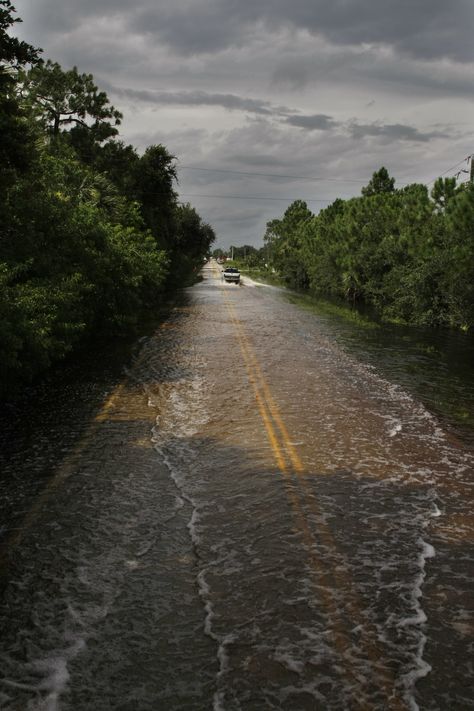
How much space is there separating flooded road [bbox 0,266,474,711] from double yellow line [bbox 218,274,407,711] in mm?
18

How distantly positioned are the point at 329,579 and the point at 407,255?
35689mm

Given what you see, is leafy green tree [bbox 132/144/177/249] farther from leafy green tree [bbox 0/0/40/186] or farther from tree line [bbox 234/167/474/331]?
leafy green tree [bbox 0/0/40/186]

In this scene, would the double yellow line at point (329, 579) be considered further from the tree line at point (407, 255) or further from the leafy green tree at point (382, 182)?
the leafy green tree at point (382, 182)

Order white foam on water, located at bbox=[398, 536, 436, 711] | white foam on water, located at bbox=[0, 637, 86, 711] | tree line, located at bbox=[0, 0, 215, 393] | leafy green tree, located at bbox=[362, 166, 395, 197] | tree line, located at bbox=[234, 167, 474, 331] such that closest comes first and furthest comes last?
white foam on water, located at bbox=[0, 637, 86, 711] → white foam on water, located at bbox=[398, 536, 436, 711] → tree line, located at bbox=[0, 0, 215, 393] → tree line, located at bbox=[234, 167, 474, 331] → leafy green tree, located at bbox=[362, 166, 395, 197]

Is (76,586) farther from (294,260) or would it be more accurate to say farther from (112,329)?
(294,260)

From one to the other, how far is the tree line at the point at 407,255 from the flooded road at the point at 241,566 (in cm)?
1897

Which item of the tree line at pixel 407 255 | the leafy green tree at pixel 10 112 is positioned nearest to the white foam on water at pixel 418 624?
the leafy green tree at pixel 10 112

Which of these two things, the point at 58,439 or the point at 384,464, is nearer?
the point at 384,464

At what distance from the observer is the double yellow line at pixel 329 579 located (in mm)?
3836

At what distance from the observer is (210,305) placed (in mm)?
36500

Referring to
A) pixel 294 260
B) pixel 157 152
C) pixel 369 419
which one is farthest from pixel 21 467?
pixel 294 260

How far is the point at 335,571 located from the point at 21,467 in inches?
171

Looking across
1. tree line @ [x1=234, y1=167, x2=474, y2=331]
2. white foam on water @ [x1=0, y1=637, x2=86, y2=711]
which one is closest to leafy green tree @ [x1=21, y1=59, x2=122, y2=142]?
tree line @ [x1=234, y1=167, x2=474, y2=331]

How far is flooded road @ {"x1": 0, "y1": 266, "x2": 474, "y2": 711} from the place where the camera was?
12.6 feet
